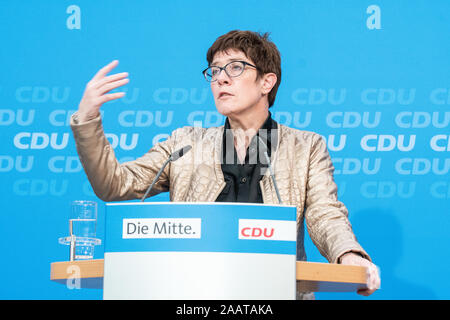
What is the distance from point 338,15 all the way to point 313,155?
1.09 metres

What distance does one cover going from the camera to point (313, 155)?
263 cm

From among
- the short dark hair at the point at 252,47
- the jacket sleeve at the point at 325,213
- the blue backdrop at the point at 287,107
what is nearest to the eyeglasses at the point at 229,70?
the short dark hair at the point at 252,47

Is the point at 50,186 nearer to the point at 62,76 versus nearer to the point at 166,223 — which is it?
the point at 62,76

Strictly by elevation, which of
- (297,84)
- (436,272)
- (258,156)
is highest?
(297,84)

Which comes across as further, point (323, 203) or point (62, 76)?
point (62, 76)

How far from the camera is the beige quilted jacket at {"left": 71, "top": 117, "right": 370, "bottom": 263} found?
2262 millimetres

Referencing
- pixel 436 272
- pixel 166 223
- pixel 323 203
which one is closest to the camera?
pixel 166 223

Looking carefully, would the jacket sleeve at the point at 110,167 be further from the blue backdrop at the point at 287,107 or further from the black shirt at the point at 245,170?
the blue backdrop at the point at 287,107

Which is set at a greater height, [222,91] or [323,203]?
[222,91]

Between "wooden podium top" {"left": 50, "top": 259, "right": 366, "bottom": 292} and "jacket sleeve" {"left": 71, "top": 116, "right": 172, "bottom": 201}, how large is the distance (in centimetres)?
41

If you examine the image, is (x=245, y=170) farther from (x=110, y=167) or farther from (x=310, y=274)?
(x=310, y=274)

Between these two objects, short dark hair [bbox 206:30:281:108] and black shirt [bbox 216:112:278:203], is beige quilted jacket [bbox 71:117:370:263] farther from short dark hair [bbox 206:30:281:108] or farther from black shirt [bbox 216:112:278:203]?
short dark hair [bbox 206:30:281:108]

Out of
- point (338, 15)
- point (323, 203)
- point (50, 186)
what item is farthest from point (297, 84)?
point (50, 186)

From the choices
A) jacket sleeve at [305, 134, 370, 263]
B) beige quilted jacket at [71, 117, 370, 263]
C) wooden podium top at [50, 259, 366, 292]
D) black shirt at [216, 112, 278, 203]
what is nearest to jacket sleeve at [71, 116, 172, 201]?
beige quilted jacket at [71, 117, 370, 263]
